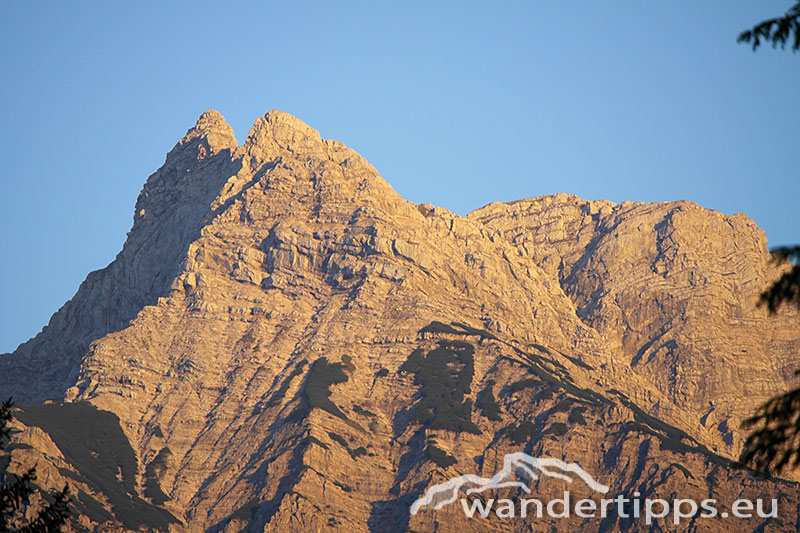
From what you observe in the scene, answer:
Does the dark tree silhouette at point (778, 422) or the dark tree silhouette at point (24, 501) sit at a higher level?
the dark tree silhouette at point (778, 422)

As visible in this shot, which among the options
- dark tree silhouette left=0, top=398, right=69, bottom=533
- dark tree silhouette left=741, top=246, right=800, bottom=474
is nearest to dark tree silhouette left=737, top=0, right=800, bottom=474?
dark tree silhouette left=741, top=246, right=800, bottom=474

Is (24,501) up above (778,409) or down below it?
below

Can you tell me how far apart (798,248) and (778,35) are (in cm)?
455

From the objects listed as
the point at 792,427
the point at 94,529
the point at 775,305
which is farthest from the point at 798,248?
the point at 94,529

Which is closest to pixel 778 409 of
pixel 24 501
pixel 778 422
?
pixel 778 422

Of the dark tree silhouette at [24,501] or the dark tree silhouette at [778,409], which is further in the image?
the dark tree silhouette at [24,501]

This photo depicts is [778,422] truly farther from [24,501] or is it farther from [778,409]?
[24,501]

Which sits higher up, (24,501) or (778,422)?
(778,422)

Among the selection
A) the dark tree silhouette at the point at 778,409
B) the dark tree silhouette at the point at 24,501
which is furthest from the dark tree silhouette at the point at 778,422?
the dark tree silhouette at the point at 24,501

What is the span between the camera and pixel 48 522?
30.6 metres

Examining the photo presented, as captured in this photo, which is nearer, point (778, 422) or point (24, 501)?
point (778, 422)

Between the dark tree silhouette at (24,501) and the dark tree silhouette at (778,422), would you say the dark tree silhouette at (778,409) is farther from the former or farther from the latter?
the dark tree silhouette at (24,501)

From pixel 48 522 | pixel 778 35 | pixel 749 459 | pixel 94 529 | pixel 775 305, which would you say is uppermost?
pixel 94 529

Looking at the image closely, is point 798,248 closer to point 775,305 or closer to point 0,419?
point 775,305
